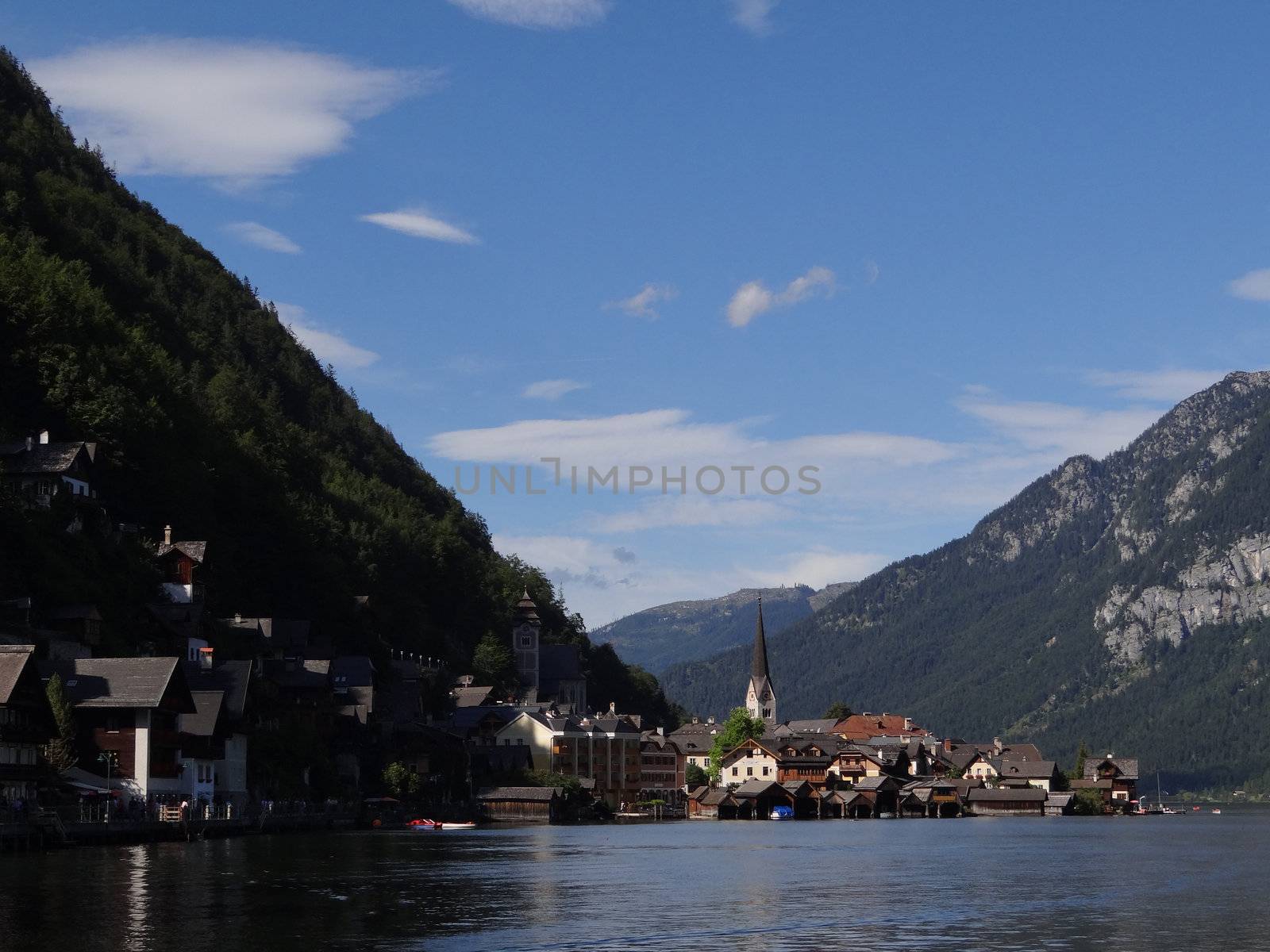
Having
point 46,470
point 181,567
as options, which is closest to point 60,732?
point 46,470

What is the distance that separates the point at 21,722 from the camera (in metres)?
89.7

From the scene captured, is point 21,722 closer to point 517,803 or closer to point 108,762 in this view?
point 108,762

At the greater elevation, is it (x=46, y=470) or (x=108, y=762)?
(x=46, y=470)

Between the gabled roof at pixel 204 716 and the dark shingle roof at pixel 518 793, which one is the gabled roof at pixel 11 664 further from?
the dark shingle roof at pixel 518 793

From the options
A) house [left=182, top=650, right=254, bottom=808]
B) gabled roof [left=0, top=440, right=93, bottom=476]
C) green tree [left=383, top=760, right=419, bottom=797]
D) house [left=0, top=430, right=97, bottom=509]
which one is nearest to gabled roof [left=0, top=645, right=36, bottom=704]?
house [left=182, top=650, right=254, bottom=808]

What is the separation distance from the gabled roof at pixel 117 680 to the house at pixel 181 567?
110 ft

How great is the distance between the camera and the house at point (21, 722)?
287 feet

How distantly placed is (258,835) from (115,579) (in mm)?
25946

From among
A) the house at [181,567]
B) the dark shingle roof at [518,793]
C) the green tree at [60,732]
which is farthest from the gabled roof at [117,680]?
the dark shingle roof at [518,793]

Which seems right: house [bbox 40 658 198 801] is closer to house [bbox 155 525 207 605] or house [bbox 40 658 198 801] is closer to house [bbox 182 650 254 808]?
house [bbox 182 650 254 808]

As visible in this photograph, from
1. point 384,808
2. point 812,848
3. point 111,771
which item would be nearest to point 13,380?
point 384,808

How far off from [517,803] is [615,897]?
10401 centimetres

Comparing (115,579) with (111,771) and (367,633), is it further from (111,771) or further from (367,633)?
(367,633)

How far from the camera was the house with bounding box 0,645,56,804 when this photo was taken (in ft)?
287
